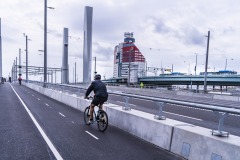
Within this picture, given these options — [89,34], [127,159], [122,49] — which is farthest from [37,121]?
[122,49]

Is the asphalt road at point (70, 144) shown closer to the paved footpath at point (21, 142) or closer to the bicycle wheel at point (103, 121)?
the paved footpath at point (21, 142)

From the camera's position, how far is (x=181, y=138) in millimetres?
6414

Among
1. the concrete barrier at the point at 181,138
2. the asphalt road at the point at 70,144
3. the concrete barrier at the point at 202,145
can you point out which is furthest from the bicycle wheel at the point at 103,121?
the concrete barrier at the point at 202,145

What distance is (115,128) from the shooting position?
10.1 m

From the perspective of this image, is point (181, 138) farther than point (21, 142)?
No

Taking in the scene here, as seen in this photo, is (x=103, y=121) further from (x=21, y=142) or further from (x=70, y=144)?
(x=21, y=142)

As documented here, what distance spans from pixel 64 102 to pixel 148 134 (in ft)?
44.0

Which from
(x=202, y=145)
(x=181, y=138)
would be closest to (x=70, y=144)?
(x=181, y=138)

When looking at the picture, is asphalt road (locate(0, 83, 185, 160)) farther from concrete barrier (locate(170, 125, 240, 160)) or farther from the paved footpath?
concrete barrier (locate(170, 125, 240, 160))

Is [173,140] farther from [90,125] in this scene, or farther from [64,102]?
[64,102]

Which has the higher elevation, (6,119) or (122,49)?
(122,49)

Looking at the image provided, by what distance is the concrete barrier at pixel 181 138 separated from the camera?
16.9 ft

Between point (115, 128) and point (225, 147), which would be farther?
point (115, 128)

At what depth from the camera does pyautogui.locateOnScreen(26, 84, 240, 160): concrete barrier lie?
515 cm
